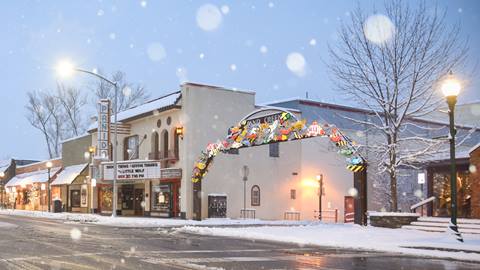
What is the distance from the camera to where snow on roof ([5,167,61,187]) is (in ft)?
185

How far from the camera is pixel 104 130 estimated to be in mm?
42719

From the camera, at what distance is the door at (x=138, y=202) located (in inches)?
1686

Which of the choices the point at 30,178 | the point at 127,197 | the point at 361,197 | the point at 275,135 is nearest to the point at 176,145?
the point at 127,197

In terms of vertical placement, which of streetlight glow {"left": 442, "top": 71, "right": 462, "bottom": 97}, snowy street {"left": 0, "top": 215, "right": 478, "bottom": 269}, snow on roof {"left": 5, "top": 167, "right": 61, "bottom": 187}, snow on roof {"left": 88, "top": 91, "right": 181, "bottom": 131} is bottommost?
snowy street {"left": 0, "top": 215, "right": 478, "bottom": 269}

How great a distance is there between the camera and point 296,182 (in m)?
42.1

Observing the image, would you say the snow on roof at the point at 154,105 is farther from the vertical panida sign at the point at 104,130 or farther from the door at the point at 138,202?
the door at the point at 138,202

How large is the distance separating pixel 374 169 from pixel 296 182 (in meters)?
7.67

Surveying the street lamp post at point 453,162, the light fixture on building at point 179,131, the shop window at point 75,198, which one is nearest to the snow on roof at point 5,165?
the shop window at point 75,198

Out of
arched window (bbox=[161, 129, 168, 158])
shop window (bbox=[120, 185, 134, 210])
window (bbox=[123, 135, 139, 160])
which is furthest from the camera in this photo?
shop window (bbox=[120, 185, 134, 210])

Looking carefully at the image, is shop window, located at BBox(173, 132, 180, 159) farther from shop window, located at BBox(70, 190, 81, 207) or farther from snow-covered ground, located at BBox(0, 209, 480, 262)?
shop window, located at BBox(70, 190, 81, 207)

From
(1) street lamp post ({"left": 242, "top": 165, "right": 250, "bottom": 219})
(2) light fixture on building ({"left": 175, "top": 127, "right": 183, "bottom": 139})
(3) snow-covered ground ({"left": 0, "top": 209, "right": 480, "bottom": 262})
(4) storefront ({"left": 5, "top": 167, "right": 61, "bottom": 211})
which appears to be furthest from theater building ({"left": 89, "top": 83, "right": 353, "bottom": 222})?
(4) storefront ({"left": 5, "top": 167, "right": 61, "bottom": 211})

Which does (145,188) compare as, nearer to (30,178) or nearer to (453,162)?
(30,178)

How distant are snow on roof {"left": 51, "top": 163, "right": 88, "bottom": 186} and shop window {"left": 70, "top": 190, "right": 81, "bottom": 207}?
5.73 feet

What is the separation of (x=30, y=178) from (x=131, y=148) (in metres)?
21.7
